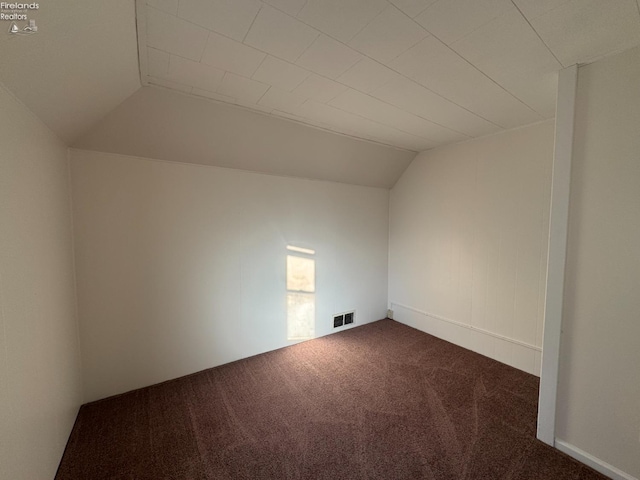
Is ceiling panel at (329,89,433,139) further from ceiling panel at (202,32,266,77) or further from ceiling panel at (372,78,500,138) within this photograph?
ceiling panel at (202,32,266,77)

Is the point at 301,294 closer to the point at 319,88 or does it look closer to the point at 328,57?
the point at 319,88

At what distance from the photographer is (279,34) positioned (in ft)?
4.05

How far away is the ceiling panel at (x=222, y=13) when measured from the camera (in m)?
1.05

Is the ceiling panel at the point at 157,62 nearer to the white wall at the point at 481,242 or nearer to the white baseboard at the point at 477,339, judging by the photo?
the white wall at the point at 481,242

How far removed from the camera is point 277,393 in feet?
7.17

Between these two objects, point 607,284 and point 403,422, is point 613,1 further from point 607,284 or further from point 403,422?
point 403,422

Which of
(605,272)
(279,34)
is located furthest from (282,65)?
(605,272)

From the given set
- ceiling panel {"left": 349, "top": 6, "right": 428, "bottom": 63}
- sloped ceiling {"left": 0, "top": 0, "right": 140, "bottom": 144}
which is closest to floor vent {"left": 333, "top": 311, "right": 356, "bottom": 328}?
ceiling panel {"left": 349, "top": 6, "right": 428, "bottom": 63}

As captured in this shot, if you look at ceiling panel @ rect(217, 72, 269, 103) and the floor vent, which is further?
the floor vent

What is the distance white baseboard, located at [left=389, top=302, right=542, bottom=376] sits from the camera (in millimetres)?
2500

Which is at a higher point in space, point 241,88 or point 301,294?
point 241,88

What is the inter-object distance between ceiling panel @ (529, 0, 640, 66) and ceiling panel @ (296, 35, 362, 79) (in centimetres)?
87

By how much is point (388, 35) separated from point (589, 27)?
3.22ft

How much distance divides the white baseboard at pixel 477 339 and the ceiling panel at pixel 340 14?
312 centimetres
